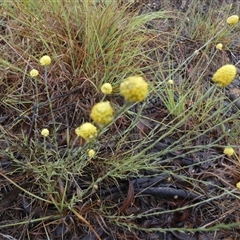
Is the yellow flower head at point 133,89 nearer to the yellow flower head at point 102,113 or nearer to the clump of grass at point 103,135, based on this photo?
the yellow flower head at point 102,113

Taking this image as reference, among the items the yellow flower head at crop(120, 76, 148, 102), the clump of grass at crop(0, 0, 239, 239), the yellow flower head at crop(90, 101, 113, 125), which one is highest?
the yellow flower head at crop(120, 76, 148, 102)

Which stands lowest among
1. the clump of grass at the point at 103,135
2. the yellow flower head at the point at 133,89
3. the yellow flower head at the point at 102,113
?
the clump of grass at the point at 103,135

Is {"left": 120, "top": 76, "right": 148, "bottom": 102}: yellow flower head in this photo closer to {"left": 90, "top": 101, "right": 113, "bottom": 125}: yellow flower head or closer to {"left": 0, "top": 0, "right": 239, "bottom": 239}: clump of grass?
{"left": 90, "top": 101, "right": 113, "bottom": 125}: yellow flower head

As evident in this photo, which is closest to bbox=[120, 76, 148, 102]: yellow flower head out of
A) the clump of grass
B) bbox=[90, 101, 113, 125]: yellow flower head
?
bbox=[90, 101, 113, 125]: yellow flower head

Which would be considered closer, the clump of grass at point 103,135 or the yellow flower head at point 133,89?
the yellow flower head at point 133,89

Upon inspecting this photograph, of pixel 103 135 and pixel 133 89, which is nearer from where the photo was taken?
pixel 133 89

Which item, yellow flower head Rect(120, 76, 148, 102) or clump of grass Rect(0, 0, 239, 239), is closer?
yellow flower head Rect(120, 76, 148, 102)

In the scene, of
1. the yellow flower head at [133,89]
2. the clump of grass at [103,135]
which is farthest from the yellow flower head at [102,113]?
the clump of grass at [103,135]

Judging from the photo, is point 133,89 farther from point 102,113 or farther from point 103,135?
point 103,135

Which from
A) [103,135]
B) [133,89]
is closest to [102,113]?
[133,89]

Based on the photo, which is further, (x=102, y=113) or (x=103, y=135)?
(x=103, y=135)

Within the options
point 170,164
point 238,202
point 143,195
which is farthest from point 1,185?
point 238,202

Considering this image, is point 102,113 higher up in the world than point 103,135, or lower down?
higher up
